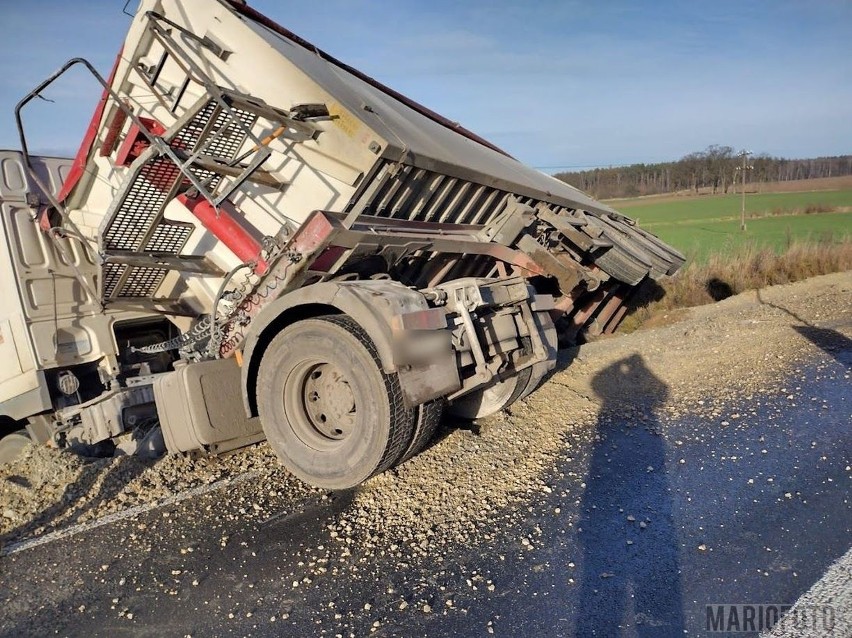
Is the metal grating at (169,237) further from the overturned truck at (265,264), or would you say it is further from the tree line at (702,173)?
the tree line at (702,173)

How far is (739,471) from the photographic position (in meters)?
3.87

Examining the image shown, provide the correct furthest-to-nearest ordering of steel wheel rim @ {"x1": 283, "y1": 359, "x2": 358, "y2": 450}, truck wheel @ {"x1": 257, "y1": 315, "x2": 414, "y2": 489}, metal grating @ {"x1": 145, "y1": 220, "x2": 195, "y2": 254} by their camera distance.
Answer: metal grating @ {"x1": 145, "y1": 220, "x2": 195, "y2": 254}
steel wheel rim @ {"x1": 283, "y1": 359, "x2": 358, "y2": 450}
truck wheel @ {"x1": 257, "y1": 315, "x2": 414, "y2": 489}

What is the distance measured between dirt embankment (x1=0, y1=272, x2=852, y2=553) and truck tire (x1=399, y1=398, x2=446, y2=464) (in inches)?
10.1

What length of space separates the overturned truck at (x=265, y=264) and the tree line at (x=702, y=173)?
60.2m

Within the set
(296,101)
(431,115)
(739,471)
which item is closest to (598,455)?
(739,471)

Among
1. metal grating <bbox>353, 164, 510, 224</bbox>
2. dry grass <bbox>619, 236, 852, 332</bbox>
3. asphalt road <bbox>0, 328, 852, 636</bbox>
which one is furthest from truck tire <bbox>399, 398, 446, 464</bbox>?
dry grass <bbox>619, 236, 852, 332</bbox>

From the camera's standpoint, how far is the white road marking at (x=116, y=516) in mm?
3750

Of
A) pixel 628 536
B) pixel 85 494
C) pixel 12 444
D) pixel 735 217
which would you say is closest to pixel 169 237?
pixel 85 494

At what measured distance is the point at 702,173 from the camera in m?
71.6

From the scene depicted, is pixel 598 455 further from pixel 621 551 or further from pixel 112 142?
pixel 112 142

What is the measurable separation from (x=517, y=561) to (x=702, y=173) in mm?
77381

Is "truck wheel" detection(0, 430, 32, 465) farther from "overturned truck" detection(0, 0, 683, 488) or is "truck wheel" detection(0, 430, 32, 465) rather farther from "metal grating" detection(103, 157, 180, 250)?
"metal grating" detection(103, 157, 180, 250)

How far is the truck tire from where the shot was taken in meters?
3.78

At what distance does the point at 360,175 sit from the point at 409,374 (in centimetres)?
135
